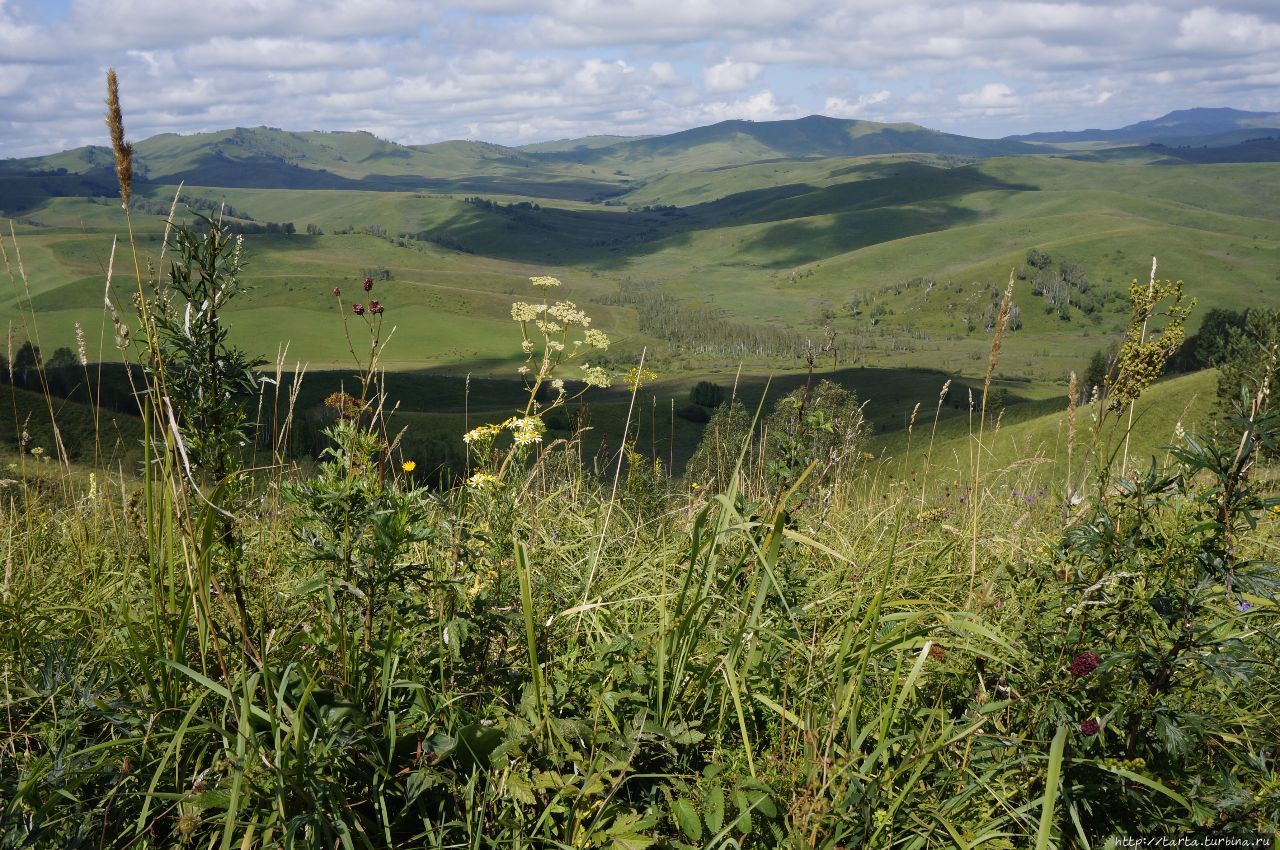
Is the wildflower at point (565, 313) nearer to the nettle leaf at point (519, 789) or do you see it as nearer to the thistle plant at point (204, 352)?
the thistle plant at point (204, 352)

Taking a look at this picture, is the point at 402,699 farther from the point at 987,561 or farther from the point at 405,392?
the point at 405,392

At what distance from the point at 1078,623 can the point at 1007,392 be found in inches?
5277

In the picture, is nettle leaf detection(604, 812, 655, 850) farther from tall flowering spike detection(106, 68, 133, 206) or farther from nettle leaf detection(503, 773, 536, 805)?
tall flowering spike detection(106, 68, 133, 206)

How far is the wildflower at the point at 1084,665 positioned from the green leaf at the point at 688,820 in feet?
3.73

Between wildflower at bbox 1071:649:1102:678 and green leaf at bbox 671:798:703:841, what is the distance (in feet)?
3.73

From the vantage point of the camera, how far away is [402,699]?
2639mm

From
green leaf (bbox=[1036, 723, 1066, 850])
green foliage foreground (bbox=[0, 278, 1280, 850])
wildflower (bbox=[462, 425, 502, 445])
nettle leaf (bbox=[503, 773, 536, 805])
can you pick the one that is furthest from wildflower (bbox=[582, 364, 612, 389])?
green leaf (bbox=[1036, 723, 1066, 850])

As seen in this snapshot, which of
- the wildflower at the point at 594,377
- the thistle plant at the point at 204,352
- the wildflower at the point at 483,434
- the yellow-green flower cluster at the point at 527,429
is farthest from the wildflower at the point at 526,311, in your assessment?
the thistle plant at the point at 204,352

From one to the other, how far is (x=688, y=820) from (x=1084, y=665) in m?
1.19

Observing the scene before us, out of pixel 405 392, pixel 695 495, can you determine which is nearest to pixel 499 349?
pixel 405 392

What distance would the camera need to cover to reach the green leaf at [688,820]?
2215 millimetres

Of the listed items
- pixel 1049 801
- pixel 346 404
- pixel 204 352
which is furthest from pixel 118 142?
pixel 1049 801

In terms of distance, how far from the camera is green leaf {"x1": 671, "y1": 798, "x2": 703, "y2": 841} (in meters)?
2.21

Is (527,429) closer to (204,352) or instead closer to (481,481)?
(481,481)
